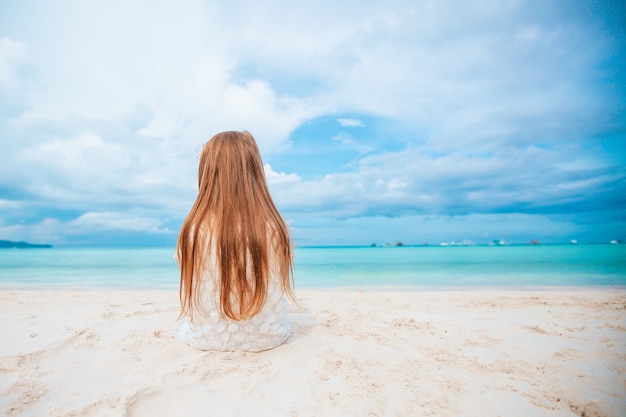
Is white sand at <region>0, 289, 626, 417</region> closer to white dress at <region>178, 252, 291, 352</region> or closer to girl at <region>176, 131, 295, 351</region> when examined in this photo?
white dress at <region>178, 252, 291, 352</region>

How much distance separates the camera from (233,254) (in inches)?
103

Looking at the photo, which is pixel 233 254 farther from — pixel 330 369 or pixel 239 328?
pixel 330 369

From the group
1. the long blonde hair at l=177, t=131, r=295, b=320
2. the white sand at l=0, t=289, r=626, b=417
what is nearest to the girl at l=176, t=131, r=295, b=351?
the long blonde hair at l=177, t=131, r=295, b=320

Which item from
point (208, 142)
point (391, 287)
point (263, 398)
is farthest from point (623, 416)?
point (391, 287)

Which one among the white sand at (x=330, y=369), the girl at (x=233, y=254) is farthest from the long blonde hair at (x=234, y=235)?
the white sand at (x=330, y=369)

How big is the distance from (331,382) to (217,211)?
1575 millimetres

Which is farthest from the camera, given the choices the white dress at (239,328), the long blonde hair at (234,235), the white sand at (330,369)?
the white dress at (239,328)

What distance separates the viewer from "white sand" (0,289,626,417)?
209 cm

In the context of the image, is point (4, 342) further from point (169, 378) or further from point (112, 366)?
point (169, 378)

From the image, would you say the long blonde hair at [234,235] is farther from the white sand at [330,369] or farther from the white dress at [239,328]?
the white sand at [330,369]

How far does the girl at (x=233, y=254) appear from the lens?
2.64 meters

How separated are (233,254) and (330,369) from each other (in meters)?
1.18

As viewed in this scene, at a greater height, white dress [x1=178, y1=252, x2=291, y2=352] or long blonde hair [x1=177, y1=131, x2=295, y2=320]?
long blonde hair [x1=177, y1=131, x2=295, y2=320]

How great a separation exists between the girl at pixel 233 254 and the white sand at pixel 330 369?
0.69 feet
